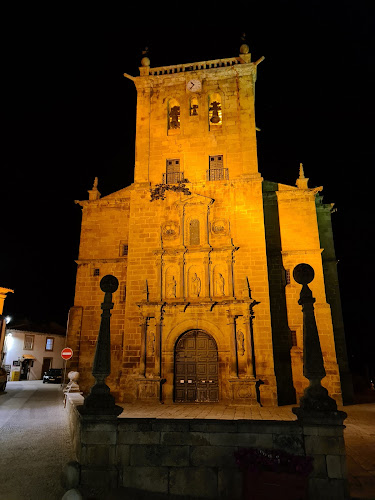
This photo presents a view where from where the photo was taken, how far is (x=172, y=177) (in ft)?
63.6

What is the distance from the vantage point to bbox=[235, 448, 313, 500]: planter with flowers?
517cm

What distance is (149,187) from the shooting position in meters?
19.1

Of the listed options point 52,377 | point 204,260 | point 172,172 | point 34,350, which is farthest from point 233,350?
point 34,350

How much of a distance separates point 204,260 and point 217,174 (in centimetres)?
499

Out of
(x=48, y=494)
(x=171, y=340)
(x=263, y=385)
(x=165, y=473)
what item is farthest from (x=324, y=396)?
(x=171, y=340)

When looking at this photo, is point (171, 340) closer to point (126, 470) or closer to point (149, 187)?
point (149, 187)

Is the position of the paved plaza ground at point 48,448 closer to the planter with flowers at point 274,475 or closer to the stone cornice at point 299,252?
the planter with flowers at point 274,475

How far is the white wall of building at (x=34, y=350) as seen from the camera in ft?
125

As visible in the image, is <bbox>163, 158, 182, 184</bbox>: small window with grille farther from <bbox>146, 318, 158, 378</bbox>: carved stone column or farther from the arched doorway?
the arched doorway

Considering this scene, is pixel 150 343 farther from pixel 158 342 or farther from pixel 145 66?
pixel 145 66

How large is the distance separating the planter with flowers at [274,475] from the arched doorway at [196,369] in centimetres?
1057

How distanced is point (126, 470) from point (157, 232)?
42.3ft

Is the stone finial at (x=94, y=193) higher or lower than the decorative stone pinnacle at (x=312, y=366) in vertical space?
higher

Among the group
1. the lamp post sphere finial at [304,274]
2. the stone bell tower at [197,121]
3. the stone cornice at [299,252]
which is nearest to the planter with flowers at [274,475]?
the lamp post sphere finial at [304,274]
